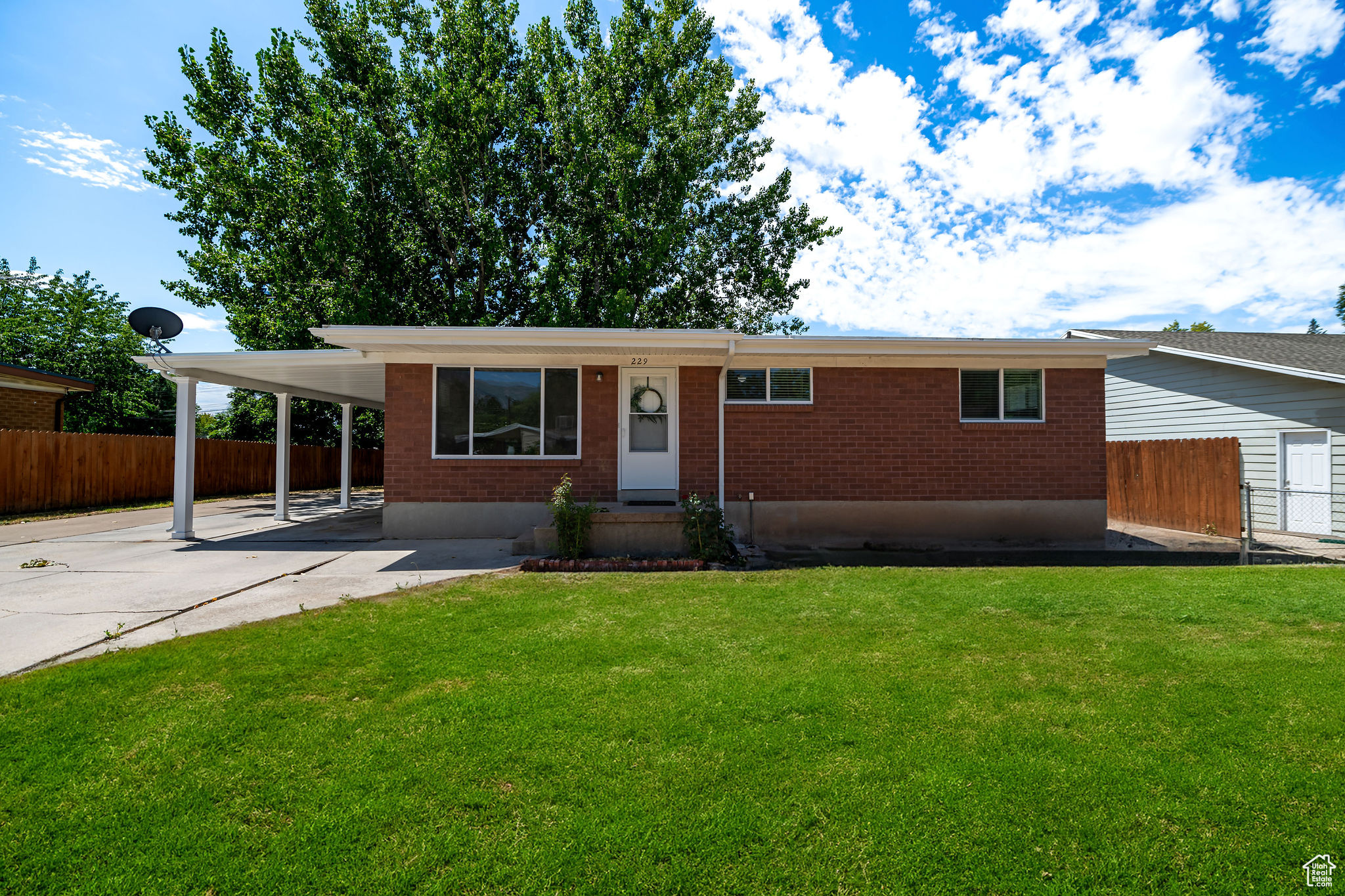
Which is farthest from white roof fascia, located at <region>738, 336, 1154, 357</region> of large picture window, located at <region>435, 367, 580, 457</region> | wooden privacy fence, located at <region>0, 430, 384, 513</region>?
wooden privacy fence, located at <region>0, 430, 384, 513</region>

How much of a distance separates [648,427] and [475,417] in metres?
2.81

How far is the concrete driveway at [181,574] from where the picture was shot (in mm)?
5082

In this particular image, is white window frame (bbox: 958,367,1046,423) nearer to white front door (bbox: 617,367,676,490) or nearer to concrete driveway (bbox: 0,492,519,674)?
white front door (bbox: 617,367,676,490)

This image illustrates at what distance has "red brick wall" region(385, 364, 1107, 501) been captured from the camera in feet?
34.0

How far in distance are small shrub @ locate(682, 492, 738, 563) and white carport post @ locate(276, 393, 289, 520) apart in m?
9.13

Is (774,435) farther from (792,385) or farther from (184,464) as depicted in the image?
(184,464)

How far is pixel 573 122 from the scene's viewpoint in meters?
18.6

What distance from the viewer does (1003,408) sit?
10.8 metres

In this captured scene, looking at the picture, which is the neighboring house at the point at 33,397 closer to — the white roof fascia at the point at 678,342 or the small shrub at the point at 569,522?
the white roof fascia at the point at 678,342

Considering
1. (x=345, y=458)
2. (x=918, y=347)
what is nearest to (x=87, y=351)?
(x=345, y=458)

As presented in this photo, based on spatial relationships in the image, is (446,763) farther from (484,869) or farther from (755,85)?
(755,85)

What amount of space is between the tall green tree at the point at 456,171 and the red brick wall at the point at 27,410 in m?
4.77

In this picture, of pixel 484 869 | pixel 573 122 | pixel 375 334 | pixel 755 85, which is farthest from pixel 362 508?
pixel 755 85

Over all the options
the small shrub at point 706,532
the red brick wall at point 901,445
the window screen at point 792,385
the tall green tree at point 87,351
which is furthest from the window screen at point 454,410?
the tall green tree at point 87,351
